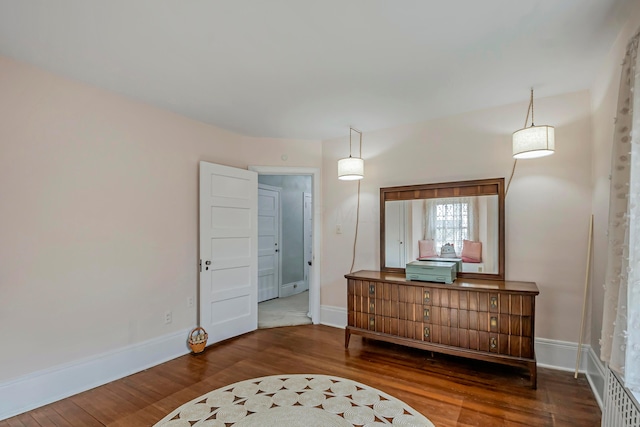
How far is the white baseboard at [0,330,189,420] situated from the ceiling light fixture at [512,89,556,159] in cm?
368

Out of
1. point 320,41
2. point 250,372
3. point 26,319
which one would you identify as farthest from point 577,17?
point 26,319

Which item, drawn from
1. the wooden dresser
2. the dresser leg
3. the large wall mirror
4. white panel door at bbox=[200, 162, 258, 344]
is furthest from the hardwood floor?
the large wall mirror

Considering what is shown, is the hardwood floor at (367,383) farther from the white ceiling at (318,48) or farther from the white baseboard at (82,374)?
the white ceiling at (318,48)

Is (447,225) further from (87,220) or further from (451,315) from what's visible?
(87,220)

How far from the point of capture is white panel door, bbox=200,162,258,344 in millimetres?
3498

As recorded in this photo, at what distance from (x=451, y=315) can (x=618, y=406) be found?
1295mm

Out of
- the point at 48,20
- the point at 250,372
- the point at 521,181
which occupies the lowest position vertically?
the point at 250,372

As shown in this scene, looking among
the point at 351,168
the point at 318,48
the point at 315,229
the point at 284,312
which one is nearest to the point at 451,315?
the point at 351,168

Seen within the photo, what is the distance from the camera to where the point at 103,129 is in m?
2.75

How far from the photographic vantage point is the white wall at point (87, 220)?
89.0 inches

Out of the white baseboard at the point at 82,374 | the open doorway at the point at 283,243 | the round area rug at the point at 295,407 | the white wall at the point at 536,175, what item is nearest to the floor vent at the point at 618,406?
the round area rug at the point at 295,407

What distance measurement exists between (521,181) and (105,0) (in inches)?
135

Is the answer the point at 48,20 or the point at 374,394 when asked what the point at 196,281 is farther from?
the point at 48,20

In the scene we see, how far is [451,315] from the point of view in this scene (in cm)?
287
